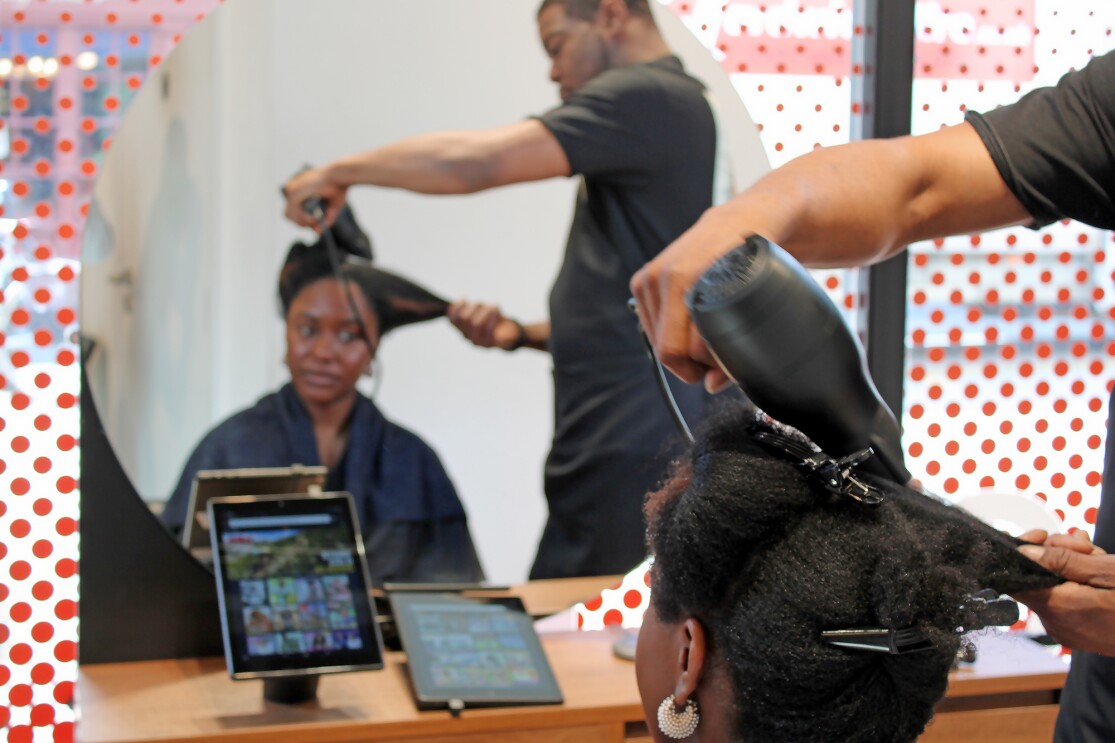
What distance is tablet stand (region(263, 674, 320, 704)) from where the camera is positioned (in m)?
1.96

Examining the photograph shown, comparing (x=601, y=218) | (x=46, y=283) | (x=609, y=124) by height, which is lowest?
(x=46, y=283)

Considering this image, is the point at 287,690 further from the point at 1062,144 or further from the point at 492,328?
the point at 1062,144

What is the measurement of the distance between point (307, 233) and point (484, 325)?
0.36 m

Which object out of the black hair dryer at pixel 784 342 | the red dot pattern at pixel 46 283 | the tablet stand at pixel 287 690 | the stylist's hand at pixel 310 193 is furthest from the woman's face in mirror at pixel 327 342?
the black hair dryer at pixel 784 342

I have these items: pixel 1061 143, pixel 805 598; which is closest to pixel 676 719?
pixel 805 598

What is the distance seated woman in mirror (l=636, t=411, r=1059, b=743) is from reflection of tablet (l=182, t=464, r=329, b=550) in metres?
1.19

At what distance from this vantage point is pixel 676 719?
110 centimetres

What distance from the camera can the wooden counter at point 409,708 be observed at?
6.14ft

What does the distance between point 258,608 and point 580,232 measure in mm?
873

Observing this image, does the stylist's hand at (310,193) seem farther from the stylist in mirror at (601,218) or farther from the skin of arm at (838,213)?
the skin of arm at (838,213)

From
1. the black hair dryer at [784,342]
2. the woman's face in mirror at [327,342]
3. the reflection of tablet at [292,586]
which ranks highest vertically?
the black hair dryer at [784,342]

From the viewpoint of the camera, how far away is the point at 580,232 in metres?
2.22

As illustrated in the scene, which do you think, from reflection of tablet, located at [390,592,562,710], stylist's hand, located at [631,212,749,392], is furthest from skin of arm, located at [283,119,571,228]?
stylist's hand, located at [631,212,749,392]

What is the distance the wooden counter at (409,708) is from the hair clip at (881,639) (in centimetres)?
106
